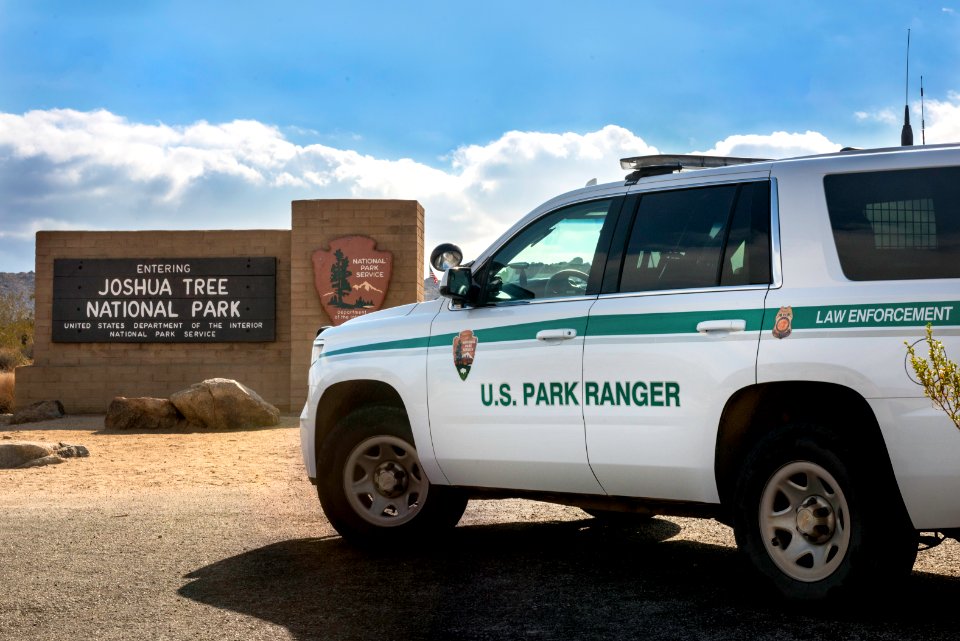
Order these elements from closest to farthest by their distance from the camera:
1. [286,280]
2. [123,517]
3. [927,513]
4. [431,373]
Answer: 1. [927,513]
2. [431,373]
3. [123,517]
4. [286,280]

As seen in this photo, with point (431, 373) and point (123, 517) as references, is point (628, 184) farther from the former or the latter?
point (123, 517)

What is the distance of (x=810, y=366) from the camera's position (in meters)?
5.43

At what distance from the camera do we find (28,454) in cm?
1390

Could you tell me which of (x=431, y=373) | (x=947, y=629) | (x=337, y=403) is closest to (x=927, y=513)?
(x=947, y=629)

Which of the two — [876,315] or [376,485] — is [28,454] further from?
[876,315]

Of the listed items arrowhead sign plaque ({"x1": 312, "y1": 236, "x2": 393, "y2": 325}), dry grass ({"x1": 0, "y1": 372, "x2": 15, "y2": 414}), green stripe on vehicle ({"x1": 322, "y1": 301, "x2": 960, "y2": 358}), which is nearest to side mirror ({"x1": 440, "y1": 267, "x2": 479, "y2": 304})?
green stripe on vehicle ({"x1": 322, "y1": 301, "x2": 960, "y2": 358})

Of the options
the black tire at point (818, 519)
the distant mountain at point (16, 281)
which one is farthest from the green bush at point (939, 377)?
the distant mountain at point (16, 281)

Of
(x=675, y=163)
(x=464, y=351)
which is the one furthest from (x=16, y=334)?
(x=675, y=163)

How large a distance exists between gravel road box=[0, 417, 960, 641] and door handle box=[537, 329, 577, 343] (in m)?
1.31

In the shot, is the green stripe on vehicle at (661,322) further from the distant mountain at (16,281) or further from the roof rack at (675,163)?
the distant mountain at (16,281)

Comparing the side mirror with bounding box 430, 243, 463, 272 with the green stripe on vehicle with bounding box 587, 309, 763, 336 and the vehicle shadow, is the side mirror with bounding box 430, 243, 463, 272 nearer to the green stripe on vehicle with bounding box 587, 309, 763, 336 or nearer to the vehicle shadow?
the green stripe on vehicle with bounding box 587, 309, 763, 336

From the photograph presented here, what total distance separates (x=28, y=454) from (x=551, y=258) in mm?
9335

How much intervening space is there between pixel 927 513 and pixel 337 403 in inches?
150

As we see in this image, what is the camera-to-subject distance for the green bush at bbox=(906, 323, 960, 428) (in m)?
4.80
